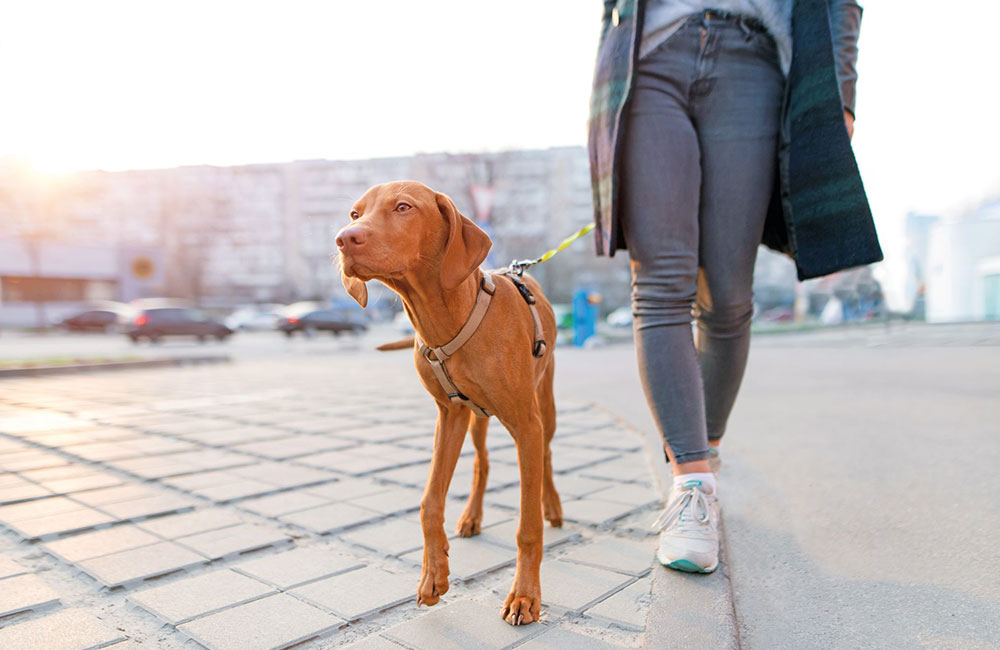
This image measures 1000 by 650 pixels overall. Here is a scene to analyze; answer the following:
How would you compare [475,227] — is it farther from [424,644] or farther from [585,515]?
[585,515]

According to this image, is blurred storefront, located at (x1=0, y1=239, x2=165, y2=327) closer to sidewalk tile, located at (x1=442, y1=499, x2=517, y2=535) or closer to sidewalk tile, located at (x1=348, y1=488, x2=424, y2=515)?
sidewalk tile, located at (x1=348, y1=488, x2=424, y2=515)

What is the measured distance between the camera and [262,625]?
5.92 feet

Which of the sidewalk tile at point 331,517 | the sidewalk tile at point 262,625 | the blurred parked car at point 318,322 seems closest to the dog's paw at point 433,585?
the sidewalk tile at point 262,625

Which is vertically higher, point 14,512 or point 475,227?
point 475,227

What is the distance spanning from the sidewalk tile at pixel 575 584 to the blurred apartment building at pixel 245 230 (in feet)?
48.5

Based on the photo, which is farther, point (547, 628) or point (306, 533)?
point (306, 533)

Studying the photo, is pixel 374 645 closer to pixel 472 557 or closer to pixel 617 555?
pixel 472 557

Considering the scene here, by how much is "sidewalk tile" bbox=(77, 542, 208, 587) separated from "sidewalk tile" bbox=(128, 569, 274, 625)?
12cm

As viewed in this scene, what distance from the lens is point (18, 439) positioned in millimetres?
4793

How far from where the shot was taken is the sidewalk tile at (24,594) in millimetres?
1929

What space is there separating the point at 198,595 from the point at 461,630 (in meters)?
0.82

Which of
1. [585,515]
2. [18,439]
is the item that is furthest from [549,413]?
[18,439]

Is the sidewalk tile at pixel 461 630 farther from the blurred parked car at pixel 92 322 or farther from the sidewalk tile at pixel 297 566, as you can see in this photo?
the blurred parked car at pixel 92 322

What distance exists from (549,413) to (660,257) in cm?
72
